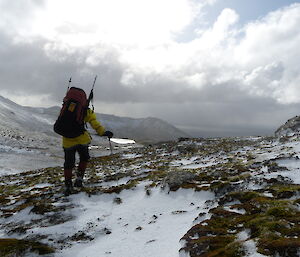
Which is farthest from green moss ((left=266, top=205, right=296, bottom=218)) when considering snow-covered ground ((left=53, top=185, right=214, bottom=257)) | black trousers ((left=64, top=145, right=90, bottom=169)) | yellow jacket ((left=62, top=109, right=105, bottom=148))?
black trousers ((left=64, top=145, right=90, bottom=169))

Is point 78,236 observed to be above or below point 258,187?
below

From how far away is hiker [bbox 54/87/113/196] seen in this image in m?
12.9

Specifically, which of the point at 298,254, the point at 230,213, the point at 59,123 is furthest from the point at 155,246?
the point at 59,123

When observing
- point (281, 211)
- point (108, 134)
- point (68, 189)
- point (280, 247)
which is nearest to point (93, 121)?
point (108, 134)

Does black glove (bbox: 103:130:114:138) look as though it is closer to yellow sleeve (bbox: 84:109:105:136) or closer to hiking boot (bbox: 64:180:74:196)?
yellow sleeve (bbox: 84:109:105:136)

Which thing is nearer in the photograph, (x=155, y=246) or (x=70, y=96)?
(x=155, y=246)

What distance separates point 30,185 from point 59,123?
8.30 metres

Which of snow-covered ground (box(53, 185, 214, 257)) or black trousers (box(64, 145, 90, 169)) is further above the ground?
black trousers (box(64, 145, 90, 169))

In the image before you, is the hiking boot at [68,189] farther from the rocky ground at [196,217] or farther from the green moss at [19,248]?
the green moss at [19,248]

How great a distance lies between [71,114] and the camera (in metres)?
12.9

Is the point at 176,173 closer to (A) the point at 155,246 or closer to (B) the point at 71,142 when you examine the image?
(B) the point at 71,142

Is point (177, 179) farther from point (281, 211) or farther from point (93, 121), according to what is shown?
point (281, 211)

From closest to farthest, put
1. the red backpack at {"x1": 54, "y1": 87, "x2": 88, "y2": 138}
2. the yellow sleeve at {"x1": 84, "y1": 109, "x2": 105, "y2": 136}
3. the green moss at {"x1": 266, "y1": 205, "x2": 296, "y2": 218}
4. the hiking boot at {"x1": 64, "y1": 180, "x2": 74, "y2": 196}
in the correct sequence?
the green moss at {"x1": 266, "y1": 205, "x2": 296, "y2": 218}
the red backpack at {"x1": 54, "y1": 87, "x2": 88, "y2": 138}
the hiking boot at {"x1": 64, "y1": 180, "x2": 74, "y2": 196}
the yellow sleeve at {"x1": 84, "y1": 109, "x2": 105, "y2": 136}

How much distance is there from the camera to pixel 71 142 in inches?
534
